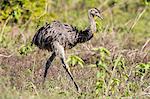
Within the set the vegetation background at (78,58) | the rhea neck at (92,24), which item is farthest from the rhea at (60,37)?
the vegetation background at (78,58)

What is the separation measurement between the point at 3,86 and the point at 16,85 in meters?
0.76

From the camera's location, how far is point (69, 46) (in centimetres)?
1024

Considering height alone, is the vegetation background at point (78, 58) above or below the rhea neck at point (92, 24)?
below

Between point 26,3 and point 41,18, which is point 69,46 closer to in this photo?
point 41,18

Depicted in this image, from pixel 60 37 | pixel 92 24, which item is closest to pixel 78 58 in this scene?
pixel 60 37

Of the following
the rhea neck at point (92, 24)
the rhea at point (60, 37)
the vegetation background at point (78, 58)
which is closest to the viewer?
the vegetation background at point (78, 58)

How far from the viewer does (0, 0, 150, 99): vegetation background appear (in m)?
8.59

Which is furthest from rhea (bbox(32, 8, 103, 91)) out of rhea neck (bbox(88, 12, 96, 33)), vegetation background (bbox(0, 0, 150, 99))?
vegetation background (bbox(0, 0, 150, 99))

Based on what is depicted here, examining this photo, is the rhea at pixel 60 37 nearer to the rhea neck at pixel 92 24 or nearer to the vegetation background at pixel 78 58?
the rhea neck at pixel 92 24

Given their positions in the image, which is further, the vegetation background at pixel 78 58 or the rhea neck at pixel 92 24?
the rhea neck at pixel 92 24

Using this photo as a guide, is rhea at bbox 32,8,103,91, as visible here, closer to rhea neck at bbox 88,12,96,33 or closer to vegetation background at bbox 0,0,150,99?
rhea neck at bbox 88,12,96,33

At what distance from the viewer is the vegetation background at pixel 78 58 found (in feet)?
28.2

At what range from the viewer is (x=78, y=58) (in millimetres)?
8102

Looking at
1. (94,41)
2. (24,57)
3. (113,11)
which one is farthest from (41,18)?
(113,11)
